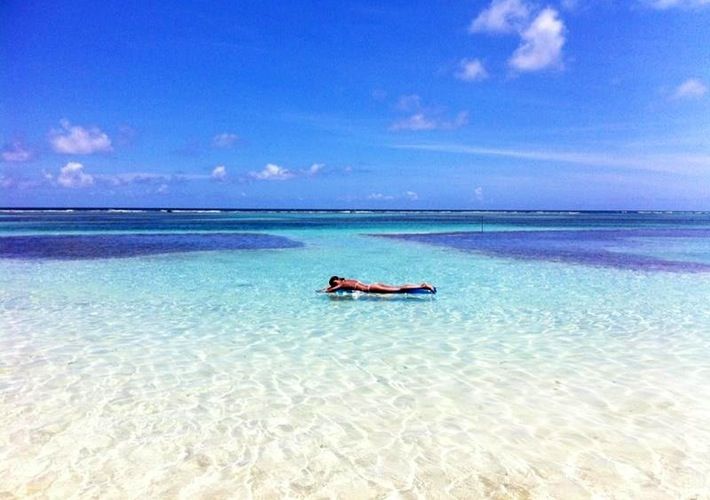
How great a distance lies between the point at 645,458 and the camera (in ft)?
13.8

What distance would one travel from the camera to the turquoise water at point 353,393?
12.9 ft

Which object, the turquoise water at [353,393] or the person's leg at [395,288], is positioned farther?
the person's leg at [395,288]

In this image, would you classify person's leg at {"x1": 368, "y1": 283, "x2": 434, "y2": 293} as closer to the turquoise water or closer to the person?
the person

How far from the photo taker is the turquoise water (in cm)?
393

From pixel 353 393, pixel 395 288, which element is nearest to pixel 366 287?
pixel 395 288

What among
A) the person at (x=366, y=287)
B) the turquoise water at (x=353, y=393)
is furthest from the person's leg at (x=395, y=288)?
the turquoise water at (x=353, y=393)

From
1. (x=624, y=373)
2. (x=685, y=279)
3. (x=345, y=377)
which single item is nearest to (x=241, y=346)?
(x=345, y=377)

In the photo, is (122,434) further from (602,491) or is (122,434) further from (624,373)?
(624,373)

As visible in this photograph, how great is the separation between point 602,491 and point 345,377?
2911mm

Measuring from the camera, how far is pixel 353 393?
18.4 feet

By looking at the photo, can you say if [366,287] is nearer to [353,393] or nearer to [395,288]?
[395,288]

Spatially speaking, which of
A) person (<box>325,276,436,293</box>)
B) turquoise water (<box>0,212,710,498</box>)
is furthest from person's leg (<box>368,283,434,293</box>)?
turquoise water (<box>0,212,710,498</box>)

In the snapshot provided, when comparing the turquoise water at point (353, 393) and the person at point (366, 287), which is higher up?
the person at point (366, 287)

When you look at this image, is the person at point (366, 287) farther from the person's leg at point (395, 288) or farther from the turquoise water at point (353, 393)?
the turquoise water at point (353, 393)
